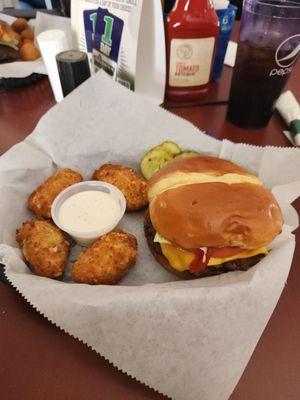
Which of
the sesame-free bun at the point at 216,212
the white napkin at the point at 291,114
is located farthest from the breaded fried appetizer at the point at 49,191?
the white napkin at the point at 291,114

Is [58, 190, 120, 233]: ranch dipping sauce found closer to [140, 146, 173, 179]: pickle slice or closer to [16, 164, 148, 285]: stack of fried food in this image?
[16, 164, 148, 285]: stack of fried food

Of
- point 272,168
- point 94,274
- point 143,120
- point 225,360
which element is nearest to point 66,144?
point 143,120

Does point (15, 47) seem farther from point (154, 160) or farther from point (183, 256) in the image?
point (183, 256)

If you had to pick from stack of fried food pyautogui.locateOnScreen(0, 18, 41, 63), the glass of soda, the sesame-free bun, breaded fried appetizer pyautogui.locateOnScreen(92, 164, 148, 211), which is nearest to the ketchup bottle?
the glass of soda

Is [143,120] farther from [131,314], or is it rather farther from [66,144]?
[131,314]

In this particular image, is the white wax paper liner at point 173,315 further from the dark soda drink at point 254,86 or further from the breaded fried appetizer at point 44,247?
the dark soda drink at point 254,86
